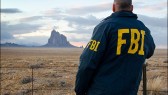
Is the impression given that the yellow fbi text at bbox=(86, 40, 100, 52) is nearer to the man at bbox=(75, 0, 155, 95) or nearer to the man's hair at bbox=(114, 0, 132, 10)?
the man at bbox=(75, 0, 155, 95)

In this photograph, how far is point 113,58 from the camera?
3.52m

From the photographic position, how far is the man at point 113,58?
11.5 ft

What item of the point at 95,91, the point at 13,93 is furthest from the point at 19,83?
the point at 95,91

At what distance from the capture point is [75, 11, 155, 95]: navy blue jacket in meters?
3.50

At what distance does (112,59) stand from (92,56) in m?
0.19

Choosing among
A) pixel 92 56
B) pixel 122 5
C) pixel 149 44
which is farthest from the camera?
pixel 149 44

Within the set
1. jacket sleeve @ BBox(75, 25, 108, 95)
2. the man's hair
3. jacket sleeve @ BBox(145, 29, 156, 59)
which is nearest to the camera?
jacket sleeve @ BBox(75, 25, 108, 95)

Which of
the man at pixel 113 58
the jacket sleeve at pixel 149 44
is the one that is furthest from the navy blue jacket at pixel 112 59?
the jacket sleeve at pixel 149 44

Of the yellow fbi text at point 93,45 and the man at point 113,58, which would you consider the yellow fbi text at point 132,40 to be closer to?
the man at point 113,58

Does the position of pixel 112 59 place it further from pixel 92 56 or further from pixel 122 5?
pixel 122 5

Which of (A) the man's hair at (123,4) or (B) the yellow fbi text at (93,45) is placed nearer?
(B) the yellow fbi text at (93,45)

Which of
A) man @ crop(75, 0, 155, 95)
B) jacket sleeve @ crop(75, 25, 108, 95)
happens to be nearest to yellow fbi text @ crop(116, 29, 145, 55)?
man @ crop(75, 0, 155, 95)

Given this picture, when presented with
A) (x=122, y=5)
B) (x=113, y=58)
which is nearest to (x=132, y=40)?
(x=113, y=58)

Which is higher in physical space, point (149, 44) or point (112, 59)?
point (149, 44)
